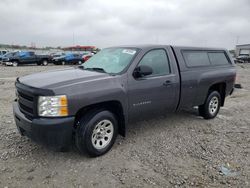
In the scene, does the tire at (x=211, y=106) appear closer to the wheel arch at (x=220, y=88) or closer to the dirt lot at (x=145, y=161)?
the wheel arch at (x=220, y=88)

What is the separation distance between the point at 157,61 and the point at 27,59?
2376 centimetres

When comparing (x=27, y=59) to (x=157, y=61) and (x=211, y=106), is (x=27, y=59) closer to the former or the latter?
(x=211, y=106)

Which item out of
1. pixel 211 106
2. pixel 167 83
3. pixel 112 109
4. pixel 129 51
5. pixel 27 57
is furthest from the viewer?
pixel 27 57

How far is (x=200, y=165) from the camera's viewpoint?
3.52m

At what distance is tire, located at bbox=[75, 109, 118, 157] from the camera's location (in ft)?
11.2

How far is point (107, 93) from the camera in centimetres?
350

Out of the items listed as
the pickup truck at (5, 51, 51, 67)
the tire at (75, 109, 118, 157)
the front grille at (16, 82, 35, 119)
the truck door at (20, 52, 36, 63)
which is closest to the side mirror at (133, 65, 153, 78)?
the tire at (75, 109, 118, 157)

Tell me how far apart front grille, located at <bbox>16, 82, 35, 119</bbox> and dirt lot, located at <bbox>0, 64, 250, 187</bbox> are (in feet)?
2.52

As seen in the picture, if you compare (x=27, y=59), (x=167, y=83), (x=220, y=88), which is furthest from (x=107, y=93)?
(x=27, y=59)

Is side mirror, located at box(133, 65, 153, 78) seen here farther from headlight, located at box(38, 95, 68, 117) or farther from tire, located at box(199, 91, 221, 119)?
tire, located at box(199, 91, 221, 119)

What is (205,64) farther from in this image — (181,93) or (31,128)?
(31,128)

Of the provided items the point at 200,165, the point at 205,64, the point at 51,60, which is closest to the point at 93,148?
the point at 200,165

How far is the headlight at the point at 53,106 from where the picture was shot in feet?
10.1

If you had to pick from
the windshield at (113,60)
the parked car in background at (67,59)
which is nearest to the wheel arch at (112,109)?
the windshield at (113,60)
